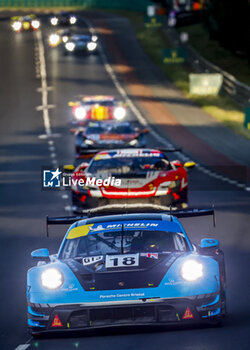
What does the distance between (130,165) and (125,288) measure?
1045 cm

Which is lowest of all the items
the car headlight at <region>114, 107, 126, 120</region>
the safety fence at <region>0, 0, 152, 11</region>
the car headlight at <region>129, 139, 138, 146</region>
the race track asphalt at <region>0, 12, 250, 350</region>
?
the race track asphalt at <region>0, 12, 250, 350</region>

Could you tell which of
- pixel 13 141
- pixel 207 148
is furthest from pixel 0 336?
pixel 13 141

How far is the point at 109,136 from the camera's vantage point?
3056cm

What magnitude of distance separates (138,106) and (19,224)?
111 feet

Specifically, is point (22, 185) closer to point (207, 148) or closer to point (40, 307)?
point (207, 148)

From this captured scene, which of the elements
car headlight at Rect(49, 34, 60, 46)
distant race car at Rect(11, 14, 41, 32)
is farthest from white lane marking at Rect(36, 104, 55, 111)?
distant race car at Rect(11, 14, 41, 32)

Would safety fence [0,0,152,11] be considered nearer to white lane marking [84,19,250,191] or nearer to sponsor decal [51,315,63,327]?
white lane marking [84,19,250,191]

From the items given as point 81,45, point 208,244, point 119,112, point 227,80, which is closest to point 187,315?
point 208,244

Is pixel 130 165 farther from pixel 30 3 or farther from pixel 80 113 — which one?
pixel 30 3

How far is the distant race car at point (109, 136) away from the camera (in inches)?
1183

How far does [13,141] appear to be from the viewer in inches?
1631

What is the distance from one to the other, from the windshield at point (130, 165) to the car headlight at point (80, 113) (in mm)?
16724

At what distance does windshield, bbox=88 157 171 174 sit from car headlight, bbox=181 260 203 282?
9.62 metres

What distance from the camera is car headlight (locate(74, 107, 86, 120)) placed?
38.1 metres
